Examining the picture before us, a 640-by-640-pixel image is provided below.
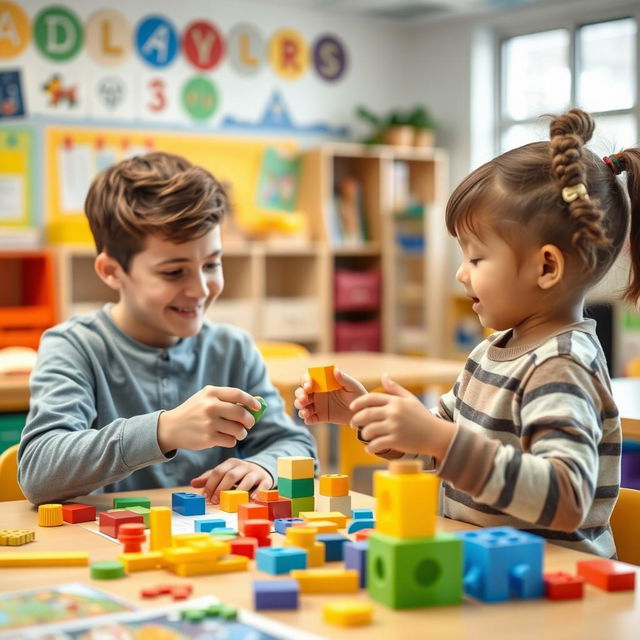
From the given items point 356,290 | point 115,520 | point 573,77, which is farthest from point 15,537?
point 573,77

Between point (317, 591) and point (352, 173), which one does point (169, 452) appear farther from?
point (352, 173)

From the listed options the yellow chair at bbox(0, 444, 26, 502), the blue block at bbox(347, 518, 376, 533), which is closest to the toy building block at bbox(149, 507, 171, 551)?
the blue block at bbox(347, 518, 376, 533)

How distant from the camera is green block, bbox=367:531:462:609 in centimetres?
91

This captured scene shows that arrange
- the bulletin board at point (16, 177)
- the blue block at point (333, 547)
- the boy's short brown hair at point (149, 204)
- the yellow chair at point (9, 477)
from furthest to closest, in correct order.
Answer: the bulletin board at point (16, 177), the boy's short brown hair at point (149, 204), the yellow chair at point (9, 477), the blue block at point (333, 547)

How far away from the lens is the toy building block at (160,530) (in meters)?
1.10

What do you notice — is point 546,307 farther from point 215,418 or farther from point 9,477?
point 9,477

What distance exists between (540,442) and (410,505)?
25 cm

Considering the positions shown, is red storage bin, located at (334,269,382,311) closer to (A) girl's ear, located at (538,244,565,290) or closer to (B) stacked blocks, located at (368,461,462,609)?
(A) girl's ear, located at (538,244,565,290)

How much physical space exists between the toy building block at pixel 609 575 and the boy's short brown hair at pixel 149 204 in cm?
98

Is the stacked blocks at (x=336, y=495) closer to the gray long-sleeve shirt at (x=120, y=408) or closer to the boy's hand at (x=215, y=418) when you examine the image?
the boy's hand at (x=215, y=418)

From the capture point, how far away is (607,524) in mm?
1244

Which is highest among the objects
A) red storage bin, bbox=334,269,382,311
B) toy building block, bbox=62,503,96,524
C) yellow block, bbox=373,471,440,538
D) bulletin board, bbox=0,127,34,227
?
bulletin board, bbox=0,127,34,227

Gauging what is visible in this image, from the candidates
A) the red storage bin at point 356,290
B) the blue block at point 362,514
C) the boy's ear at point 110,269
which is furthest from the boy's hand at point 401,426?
the red storage bin at point 356,290

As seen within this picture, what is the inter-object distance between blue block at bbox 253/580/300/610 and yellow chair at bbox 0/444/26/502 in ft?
2.74
